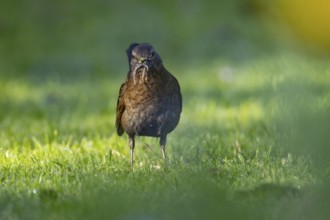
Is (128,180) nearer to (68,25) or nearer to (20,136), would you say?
(20,136)

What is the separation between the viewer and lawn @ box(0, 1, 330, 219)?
13.8ft

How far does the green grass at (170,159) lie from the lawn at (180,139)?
1 cm

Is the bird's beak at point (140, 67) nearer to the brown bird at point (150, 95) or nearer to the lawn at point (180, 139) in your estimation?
the brown bird at point (150, 95)

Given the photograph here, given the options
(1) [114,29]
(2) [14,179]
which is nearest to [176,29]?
(1) [114,29]

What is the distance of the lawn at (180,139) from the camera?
13.8 feet

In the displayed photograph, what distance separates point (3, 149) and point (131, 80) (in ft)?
4.85

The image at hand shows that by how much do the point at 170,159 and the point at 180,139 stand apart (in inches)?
39.0

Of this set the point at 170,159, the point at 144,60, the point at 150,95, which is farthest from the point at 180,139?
the point at 144,60

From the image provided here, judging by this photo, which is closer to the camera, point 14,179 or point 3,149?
point 14,179

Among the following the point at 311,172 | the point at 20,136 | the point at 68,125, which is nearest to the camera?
the point at 311,172

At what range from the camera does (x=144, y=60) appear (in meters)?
5.43

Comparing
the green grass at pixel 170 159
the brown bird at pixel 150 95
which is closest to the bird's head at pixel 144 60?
the brown bird at pixel 150 95

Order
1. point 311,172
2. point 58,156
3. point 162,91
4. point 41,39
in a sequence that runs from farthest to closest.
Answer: point 41,39, point 58,156, point 162,91, point 311,172

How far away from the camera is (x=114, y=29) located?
1395 cm
